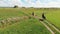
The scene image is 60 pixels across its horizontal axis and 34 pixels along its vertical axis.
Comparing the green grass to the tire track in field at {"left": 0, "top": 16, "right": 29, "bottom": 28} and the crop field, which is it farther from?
the tire track in field at {"left": 0, "top": 16, "right": 29, "bottom": 28}

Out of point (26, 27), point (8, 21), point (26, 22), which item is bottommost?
point (26, 27)

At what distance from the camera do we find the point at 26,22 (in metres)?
22.0

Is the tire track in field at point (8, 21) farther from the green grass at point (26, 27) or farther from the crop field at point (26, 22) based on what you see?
the green grass at point (26, 27)

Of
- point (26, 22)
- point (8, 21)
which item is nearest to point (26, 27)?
point (26, 22)

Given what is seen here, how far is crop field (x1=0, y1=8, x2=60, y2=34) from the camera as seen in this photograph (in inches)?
790

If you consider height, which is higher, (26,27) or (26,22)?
(26,22)

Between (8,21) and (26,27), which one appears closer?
(26,27)

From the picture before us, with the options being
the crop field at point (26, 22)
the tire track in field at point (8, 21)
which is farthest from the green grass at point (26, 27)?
the tire track in field at point (8, 21)

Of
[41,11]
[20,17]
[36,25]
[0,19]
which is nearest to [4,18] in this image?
[0,19]

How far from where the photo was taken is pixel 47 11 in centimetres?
2662

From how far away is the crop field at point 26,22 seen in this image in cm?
2006

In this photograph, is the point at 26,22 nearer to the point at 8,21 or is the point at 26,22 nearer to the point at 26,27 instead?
the point at 26,27

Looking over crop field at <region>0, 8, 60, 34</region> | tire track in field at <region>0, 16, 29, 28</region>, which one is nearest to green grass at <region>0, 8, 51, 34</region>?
crop field at <region>0, 8, 60, 34</region>

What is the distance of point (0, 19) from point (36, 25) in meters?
4.24
